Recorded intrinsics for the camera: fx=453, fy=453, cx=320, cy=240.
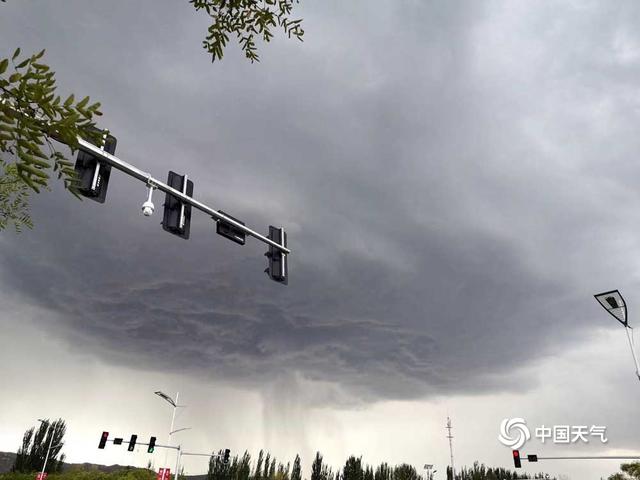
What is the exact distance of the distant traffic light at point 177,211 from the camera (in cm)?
942

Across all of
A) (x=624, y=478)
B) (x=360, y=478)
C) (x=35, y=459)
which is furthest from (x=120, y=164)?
(x=360, y=478)

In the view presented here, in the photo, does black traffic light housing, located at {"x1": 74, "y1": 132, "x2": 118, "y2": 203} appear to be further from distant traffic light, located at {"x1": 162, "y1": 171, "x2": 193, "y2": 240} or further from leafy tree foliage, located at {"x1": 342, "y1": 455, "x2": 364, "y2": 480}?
leafy tree foliage, located at {"x1": 342, "y1": 455, "x2": 364, "y2": 480}

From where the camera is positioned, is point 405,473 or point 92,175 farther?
point 405,473

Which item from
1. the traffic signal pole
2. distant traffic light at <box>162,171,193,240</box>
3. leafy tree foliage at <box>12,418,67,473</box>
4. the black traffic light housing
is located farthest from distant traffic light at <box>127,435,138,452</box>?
leafy tree foliage at <box>12,418,67,473</box>

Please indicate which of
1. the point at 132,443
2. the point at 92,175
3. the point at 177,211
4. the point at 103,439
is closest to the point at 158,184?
the point at 177,211

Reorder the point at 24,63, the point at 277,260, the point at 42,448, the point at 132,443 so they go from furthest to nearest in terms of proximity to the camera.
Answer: the point at 42,448, the point at 132,443, the point at 277,260, the point at 24,63

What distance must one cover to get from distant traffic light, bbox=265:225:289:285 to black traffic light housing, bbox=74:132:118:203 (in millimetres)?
5011

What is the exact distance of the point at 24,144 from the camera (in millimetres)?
2568

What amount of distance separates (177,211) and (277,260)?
350 cm

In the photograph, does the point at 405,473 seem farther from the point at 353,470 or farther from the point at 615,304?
the point at 615,304

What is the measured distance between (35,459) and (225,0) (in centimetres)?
9728

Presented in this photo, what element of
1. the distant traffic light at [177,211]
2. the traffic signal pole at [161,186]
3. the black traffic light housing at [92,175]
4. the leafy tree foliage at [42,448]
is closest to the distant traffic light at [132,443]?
the traffic signal pole at [161,186]

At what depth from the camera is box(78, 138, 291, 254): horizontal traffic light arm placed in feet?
25.5

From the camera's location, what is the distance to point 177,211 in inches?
378
